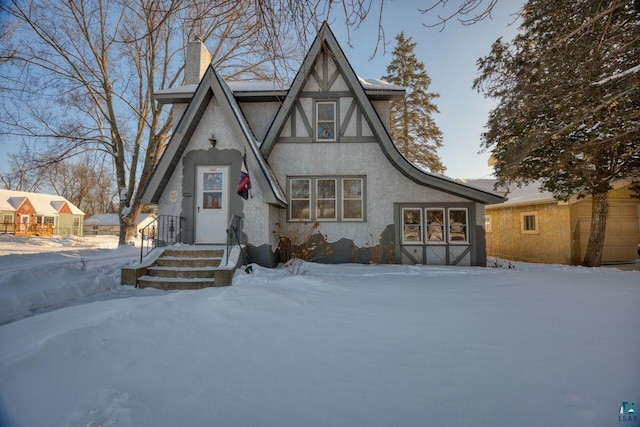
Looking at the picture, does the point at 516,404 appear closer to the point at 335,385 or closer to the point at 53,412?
the point at 335,385

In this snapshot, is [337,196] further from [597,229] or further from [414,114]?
[414,114]

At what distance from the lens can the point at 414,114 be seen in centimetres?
2208

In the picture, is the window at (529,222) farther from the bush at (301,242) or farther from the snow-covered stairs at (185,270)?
the snow-covered stairs at (185,270)

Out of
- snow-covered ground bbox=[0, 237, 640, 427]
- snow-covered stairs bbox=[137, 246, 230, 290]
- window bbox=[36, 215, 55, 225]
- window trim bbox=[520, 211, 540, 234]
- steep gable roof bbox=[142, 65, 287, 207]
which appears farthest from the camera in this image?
window bbox=[36, 215, 55, 225]

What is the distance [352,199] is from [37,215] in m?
46.5

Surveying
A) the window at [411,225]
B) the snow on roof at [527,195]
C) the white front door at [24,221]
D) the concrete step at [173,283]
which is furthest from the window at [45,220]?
the snow on roof at [527,195]

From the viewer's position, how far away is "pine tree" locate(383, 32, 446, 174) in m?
21.8

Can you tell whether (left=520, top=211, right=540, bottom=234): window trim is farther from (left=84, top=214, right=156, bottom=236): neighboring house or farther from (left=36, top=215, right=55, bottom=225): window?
(left=36, top=215, right=55, bottom=225): window

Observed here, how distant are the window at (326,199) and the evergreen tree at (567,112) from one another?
585cm

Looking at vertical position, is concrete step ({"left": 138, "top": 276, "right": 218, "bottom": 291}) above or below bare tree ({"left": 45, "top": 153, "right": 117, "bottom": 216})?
below

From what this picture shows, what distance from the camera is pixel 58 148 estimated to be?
15.4 meters

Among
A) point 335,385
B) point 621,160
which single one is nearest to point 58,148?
point 335,385

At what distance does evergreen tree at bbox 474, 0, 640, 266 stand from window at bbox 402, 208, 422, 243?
3159 mm

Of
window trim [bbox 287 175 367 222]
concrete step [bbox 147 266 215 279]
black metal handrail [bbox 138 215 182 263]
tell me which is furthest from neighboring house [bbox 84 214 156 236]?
concrete step [bbox 147 266 215 279]
